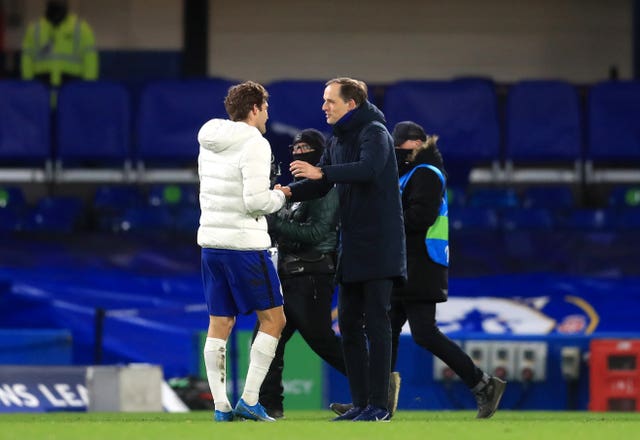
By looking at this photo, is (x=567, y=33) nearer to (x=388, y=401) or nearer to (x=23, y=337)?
(x=23, y=337)

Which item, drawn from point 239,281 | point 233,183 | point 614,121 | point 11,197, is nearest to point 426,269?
point 239,281

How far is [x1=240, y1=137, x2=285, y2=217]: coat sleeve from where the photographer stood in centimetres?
682

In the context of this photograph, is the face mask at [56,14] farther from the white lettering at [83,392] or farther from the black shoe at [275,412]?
the black shoe at [275,412]

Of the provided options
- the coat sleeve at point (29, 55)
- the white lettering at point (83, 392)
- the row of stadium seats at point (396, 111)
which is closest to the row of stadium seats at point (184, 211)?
the row of stadium seats at point (396, 111)

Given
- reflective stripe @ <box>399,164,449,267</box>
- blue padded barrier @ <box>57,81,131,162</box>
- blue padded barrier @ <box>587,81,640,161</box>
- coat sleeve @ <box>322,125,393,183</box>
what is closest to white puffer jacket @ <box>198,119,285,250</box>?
coat sleeve @ <box>322,125,393,183</box>

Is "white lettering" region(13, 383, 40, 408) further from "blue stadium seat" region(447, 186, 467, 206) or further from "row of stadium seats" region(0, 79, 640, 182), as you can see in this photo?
"blue stadium seat" region(447, 186, 467, 206)

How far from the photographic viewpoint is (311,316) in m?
7.96

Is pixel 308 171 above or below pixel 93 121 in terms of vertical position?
above

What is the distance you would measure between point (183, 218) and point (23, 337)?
3.35m

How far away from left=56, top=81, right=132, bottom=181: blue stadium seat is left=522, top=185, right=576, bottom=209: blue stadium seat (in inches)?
172

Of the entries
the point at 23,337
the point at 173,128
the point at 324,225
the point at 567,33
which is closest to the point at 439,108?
the point at 173,128

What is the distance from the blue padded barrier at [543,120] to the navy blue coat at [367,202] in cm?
864

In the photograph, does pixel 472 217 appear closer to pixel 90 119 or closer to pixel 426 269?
pixel 90 119

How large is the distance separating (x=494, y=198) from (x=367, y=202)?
8583 millimetres
